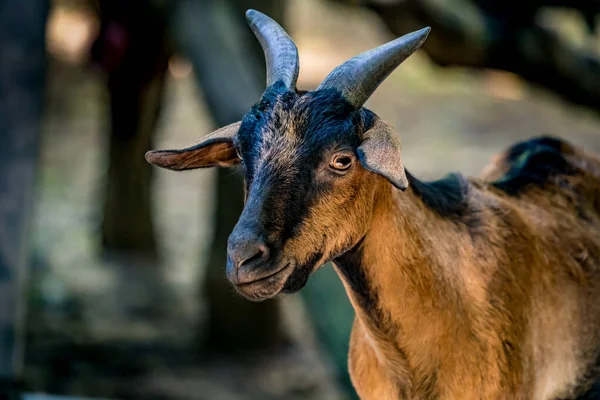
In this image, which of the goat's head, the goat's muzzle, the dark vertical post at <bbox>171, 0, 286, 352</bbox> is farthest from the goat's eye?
the dark vertical post at <bbox>171, 0, 286, 352</bbox>

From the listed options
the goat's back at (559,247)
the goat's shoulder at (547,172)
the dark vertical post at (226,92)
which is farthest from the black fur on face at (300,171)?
the dark vertical post at (226,92)

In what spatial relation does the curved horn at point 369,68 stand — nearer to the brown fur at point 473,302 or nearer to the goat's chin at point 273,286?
the brown fur at point 473,302

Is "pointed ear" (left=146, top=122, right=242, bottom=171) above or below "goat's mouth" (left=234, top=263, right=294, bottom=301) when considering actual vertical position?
above

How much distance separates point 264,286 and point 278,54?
1.98 ft

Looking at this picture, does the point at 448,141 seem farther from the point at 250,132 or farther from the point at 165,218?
the point at 250,132

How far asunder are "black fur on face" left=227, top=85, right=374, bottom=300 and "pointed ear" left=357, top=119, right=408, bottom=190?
2.1 inches

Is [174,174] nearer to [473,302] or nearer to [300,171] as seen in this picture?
[473,302]

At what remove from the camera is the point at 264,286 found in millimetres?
2119

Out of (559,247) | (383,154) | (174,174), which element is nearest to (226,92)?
(559,247)

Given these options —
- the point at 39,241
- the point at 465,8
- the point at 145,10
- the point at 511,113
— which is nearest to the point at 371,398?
the point at 465,8

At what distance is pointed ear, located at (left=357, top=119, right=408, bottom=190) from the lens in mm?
2047

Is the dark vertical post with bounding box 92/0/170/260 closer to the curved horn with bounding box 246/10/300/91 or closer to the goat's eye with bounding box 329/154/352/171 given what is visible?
the curved horn with bounding box 246/10/300/91

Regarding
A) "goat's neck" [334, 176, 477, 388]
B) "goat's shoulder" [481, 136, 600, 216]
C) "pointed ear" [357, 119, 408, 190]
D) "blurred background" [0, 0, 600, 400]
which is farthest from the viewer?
"blurred background" [0, 0, 600, 400]

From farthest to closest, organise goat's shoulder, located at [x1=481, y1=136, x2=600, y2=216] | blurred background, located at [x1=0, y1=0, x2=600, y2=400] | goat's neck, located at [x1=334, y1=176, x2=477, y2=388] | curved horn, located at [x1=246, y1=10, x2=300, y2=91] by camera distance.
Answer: blurred background, located at [x1=0, y1=0, x2=600, y2=400] < goat's shoulder, located at [x1=481, y1=136, x2=600, y2=216] < goat's neck, located at [x1=334, y1=176, x2=477, y2=388] < curved horn, located at [x1=246, y1=10, x2=300, y2=91]
